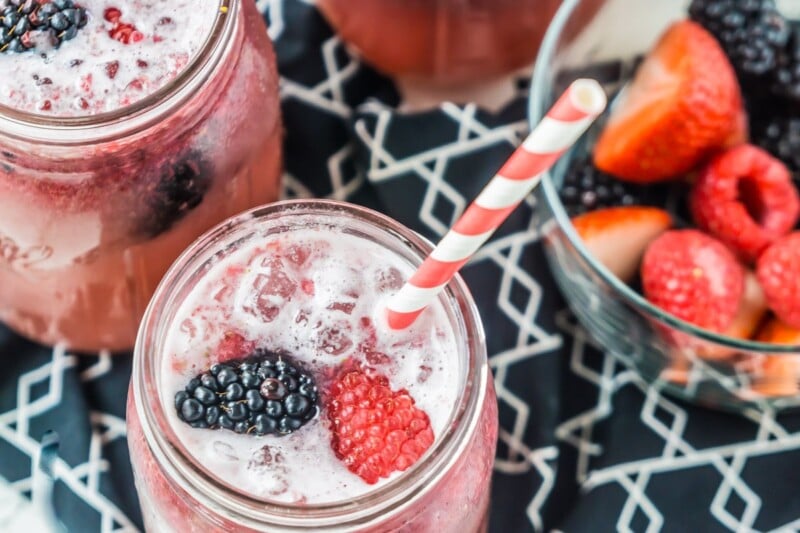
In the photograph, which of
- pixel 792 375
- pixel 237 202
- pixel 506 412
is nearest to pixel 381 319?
pixel 237 202

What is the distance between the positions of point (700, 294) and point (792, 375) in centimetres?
13

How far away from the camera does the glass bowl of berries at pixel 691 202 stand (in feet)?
4.14

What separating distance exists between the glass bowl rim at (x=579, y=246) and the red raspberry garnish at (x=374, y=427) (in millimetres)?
266

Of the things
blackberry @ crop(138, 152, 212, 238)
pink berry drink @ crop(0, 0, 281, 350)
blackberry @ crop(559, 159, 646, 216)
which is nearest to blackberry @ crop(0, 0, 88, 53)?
pink berry drink @ crop(0, 0, 281, 350)

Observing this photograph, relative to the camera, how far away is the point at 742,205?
4.46ft

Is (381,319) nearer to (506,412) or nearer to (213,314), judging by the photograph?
(213,314)

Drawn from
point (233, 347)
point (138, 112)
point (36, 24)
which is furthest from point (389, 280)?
point (36, 24)

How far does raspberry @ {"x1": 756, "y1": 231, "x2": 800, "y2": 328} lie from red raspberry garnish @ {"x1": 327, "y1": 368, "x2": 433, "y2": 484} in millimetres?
531

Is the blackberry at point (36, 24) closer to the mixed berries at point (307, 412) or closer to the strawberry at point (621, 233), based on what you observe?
the mixed berries at point (307, 412)

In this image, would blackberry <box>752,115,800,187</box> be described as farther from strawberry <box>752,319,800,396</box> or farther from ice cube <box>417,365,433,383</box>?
ice cube <box>417,365,433,383</box>

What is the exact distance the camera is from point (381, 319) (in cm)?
100

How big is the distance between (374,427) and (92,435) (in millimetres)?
488

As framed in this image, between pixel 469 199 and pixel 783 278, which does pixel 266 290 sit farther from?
pixel 783 278

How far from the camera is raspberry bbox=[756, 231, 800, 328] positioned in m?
1.28
